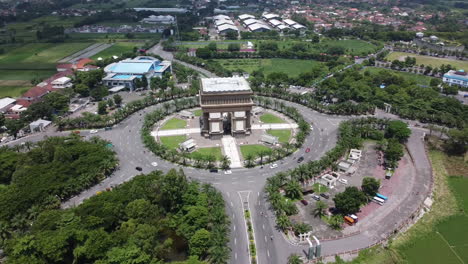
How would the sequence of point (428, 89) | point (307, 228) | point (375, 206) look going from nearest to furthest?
point (307, 228), point (375, 206), point (428, 89)

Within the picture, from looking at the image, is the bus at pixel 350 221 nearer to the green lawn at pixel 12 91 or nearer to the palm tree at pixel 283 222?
the palm tree at pixel 283 222

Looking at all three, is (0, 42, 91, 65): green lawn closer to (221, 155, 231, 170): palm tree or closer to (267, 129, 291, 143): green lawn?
(267, 129, 291, 143): green lawn

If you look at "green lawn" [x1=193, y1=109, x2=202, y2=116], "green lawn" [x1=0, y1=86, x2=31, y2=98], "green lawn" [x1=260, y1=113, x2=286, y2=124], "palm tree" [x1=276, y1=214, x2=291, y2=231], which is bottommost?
"palm tree" [x1=276, y1=214, x2=291, y2=231]

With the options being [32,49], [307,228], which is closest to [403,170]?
[307,228]

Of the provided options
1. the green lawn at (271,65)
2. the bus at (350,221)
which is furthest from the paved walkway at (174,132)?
the green lawn at (271,65)

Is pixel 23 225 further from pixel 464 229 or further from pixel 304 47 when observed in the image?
pixel 304 47

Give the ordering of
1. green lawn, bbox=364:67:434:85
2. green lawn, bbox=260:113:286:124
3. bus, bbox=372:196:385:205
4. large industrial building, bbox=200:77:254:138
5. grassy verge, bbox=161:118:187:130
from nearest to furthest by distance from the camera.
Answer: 1. bus, bbox=372:196:385:205
2. large industrial building, bbox=200:77:254:138
3. grassy verge, bbox=161:118:187:130
4. green lawn, bbox=260:113:286:124
5. green lawn, bbox=364:67:434:85

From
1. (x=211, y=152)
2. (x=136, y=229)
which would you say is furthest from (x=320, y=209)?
(x=211, y=152)

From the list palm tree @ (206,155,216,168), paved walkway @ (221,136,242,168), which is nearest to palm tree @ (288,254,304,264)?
paved walkway @ (221,136,242,168)
